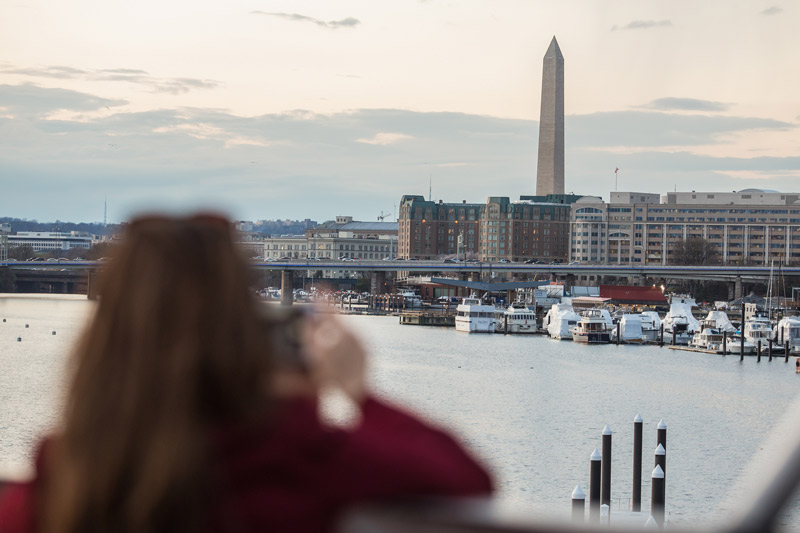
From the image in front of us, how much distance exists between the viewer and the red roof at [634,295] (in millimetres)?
63312

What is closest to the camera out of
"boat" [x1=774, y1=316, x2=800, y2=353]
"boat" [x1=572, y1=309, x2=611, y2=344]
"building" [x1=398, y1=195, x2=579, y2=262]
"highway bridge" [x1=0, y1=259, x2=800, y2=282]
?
"boat" [x1=774, y1=316, x2=800, y2=353]

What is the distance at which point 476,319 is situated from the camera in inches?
1959

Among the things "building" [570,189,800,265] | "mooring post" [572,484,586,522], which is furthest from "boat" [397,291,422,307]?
"mooring post" [572,484,586,522]

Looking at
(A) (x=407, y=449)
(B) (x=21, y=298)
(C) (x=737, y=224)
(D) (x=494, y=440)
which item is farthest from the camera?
(C) (x=737, y=224)

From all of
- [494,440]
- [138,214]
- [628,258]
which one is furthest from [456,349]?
[628,258]

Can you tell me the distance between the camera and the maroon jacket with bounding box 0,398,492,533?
79 centimetres

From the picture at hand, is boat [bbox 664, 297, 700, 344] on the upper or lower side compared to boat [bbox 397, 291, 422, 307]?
upper

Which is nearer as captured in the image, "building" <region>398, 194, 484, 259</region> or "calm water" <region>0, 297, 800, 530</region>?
"calm water" <region>0, 297, 800, 530</region>

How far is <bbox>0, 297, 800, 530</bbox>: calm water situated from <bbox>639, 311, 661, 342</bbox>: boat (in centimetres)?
387

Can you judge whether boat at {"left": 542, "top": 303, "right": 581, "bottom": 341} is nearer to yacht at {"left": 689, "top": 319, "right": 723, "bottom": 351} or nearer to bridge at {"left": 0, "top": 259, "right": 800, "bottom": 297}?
yacht at {"left": 689, "top": 319, "right": 723, "bottom": 351}

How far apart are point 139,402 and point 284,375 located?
116 mm

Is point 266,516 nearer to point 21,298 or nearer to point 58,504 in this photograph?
point 58,504

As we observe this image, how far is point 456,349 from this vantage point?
130 feet

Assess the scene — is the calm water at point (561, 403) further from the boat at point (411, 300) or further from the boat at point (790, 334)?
the boat at point (411, 300)
